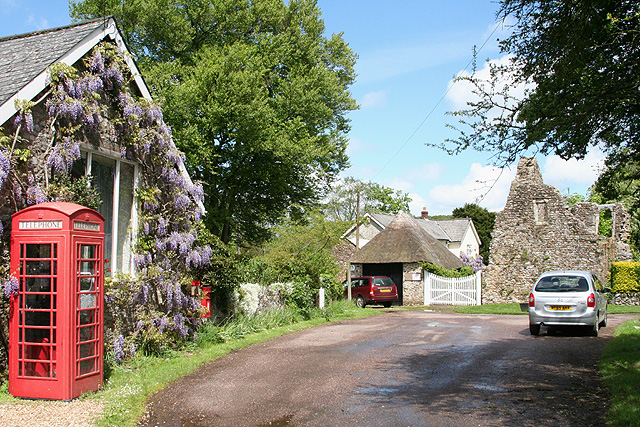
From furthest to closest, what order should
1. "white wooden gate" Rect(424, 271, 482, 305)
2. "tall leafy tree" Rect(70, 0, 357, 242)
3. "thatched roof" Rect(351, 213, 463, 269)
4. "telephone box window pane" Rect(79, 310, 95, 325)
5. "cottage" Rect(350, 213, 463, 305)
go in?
"thatched roof" Rect(351, 213, 463, 269) < "cottage" Rect(350, 213, 463, 305) < "white wooden gate" Rect(424, 271, 482, 305) < "tall leafy tree" Rect(70, 0, 357, 242) < "telephone box window pane" Rect(79, 310, 95, 325)

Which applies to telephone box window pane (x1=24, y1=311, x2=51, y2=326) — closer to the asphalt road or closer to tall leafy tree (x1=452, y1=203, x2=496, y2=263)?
the asphalt road

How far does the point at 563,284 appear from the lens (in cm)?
1587

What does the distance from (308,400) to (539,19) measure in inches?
277

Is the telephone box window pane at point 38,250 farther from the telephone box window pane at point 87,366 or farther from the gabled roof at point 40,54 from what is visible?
the gabled roof at point 40,54

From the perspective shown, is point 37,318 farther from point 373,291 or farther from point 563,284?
point 373,291

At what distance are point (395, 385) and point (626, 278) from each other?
26.7 metres

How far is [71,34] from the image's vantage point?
436 inches

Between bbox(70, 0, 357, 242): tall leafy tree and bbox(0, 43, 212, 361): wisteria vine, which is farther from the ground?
bbox(70, 0, 357, 242): tall leafy tree

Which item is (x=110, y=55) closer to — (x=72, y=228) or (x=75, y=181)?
(x=75, y=181)

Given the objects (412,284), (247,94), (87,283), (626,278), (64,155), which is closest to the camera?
(87,283)

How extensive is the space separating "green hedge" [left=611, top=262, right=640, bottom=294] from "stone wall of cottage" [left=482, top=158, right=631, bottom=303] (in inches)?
70.6

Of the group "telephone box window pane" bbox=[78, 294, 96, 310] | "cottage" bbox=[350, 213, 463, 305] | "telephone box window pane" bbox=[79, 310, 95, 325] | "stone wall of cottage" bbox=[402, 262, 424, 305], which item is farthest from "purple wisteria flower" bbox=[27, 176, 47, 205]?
"stone wall of cottage" bbox=[402, 262, 424, 305]

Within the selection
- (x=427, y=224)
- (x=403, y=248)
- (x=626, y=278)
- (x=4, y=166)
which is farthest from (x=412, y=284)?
(x=4, y=166)

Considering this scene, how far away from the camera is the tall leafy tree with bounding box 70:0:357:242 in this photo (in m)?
22.6
